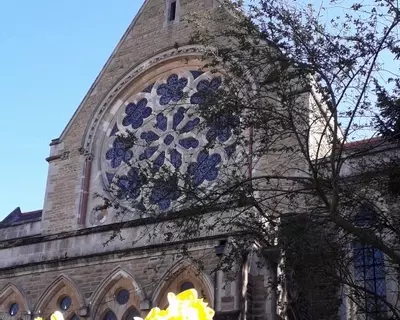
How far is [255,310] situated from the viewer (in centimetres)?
966

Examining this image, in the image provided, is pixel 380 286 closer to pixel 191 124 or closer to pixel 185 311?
pixel 191 124

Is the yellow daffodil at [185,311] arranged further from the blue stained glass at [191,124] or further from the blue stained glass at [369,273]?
the blue stained glass at [191,124]

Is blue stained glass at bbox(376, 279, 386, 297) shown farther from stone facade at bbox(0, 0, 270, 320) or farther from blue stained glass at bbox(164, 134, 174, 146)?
blue stained glass at bbox(164, 134, 174, 146)

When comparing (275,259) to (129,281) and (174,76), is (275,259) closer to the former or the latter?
(129,281)

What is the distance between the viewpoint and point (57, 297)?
39.5ft

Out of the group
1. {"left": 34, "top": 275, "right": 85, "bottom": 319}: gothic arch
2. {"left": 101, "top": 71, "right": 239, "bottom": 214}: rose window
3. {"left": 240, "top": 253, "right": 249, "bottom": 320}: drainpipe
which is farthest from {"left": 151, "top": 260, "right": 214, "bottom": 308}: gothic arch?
{"left": 101, "top": 71, "right": 239, "bottom": 214}: rose window

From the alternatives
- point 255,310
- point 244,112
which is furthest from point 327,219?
point 255,310

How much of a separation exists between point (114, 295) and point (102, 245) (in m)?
0.96

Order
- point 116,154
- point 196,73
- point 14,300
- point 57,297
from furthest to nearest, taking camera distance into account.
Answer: point 116,154 → point 196,73 → point 14,300 → point 57,297

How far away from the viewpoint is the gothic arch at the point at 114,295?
37.1 ft

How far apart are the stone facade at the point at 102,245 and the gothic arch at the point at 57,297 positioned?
0.02 meters

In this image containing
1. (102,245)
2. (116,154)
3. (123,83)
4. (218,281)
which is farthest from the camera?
(123,83)

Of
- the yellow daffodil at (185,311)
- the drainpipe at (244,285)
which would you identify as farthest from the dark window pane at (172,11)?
the yellow daffodil at (185,311)

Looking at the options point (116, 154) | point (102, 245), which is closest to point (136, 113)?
point (116, 154)
